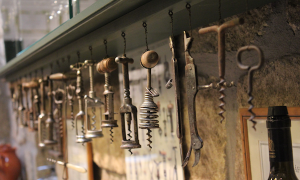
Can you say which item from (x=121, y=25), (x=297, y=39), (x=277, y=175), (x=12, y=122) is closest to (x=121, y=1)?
(x=121, y=25)

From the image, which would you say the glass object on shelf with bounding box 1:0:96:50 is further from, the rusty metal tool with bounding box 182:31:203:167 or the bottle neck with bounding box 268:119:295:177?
the bottle neck with bounding box 268:119:295:177

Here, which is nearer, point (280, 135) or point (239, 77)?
point (280, 135)

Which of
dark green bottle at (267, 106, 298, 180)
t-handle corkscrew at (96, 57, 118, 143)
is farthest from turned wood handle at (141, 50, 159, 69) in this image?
dark green bottle at (267, 106, 298, 180)

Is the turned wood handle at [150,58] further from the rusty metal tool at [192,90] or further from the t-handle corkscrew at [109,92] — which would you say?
the t-handle corkscrew at [109,92]

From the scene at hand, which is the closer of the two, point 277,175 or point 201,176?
point 277,175

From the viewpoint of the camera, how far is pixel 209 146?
1.22m

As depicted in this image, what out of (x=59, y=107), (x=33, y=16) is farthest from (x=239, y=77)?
(x=33, y=16)

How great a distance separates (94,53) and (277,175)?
115cm

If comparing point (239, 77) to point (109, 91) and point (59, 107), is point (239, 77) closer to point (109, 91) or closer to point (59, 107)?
point (109, 91)

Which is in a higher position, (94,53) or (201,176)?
(94,53)

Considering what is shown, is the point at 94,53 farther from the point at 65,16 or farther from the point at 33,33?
the point at 33,33

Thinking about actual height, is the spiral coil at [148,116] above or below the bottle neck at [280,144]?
above

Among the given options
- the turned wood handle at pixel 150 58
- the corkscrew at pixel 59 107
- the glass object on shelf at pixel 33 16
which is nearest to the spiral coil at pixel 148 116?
the turned wood handle at pixel 150 58

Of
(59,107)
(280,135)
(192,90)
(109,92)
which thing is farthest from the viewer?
(59,107)
